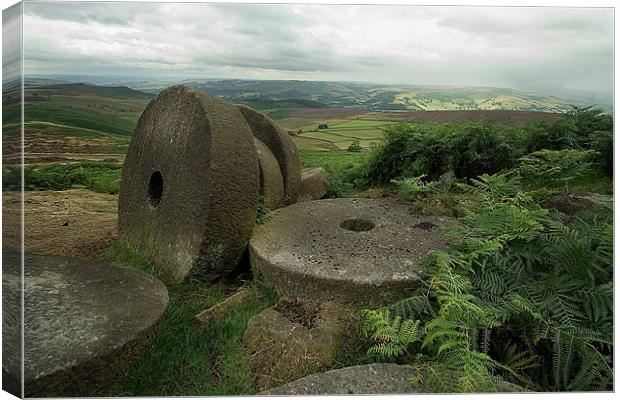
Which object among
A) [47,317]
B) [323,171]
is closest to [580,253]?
[47,317]

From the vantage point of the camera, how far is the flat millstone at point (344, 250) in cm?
338

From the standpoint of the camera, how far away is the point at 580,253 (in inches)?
119

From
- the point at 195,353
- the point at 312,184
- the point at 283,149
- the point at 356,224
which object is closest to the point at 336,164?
the point at 312,184

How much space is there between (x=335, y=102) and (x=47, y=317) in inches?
112

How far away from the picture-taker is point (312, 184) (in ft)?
22.0

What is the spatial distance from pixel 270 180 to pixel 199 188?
4.90 feet

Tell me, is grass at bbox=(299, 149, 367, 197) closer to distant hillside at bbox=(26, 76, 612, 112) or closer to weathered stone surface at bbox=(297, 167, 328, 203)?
weathered stone surface at bbox=(297, 167, 328, 203)

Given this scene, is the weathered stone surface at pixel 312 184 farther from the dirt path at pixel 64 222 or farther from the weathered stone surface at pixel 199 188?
the dirt path at pixel 64 222

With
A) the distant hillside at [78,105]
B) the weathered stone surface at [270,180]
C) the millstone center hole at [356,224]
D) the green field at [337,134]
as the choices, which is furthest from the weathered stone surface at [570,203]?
the distant hillside at [78,105]

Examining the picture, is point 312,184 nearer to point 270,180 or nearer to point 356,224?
point 270,180

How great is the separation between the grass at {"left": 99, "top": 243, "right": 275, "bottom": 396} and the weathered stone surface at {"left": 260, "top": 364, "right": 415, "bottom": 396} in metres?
0.40

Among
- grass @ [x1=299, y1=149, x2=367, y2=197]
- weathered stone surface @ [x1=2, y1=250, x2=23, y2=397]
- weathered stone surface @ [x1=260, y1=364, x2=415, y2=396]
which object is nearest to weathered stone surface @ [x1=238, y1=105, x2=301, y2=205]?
grass @ [x1=299, y1=149, x2=367, y2=197]

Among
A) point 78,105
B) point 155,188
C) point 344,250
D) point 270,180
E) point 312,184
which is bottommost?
point 344,250

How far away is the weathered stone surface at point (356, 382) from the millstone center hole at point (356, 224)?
2191 millimetres
